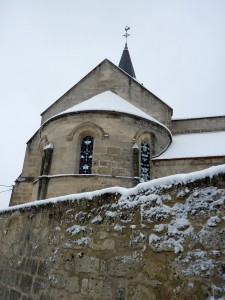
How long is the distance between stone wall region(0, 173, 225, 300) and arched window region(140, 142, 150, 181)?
8.41 m

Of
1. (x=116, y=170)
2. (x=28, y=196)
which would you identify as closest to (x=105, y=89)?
(x=116, y=170)

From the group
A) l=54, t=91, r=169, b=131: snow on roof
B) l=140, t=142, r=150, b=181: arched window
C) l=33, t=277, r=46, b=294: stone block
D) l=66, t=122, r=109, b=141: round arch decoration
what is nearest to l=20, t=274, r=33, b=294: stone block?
l=33, t=277, r=46, b=294: stone block

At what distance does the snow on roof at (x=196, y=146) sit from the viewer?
11.9 m

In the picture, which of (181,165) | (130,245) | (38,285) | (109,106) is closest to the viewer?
(130,245)

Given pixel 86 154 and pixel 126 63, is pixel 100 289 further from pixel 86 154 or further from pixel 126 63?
pixel 126 63

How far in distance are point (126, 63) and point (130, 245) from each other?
2662 cm

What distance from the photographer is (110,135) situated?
11695 mm

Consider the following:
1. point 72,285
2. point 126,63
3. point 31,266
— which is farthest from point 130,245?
point 126,63

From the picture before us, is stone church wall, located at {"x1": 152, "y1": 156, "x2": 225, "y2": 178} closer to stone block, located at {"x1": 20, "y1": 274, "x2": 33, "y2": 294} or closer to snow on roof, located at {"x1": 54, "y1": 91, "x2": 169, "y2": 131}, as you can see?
snow on roof, located at {"x1": 54, "y1": 91, "x2": 169, "y2": 131}

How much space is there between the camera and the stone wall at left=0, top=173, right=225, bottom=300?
2.16m

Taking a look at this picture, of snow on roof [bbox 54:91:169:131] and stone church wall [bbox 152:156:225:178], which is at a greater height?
snow on roof [bbox 54:91:169:131]

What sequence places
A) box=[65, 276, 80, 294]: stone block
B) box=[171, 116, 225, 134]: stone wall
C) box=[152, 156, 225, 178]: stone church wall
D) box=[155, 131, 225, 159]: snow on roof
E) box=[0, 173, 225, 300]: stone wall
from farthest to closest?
box=[171, 116, 225, 134]: stone wall
box=[155, 131, 225, 159]: snow on roof
box=[152, 156, 225, 178]: stone church wall
box=[65, 276, 80, 294]: stone block
box=[0, 173, 225, 300]: stone wall

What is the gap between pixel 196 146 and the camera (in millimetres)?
13078

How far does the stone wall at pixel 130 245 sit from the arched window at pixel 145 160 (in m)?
8.41
